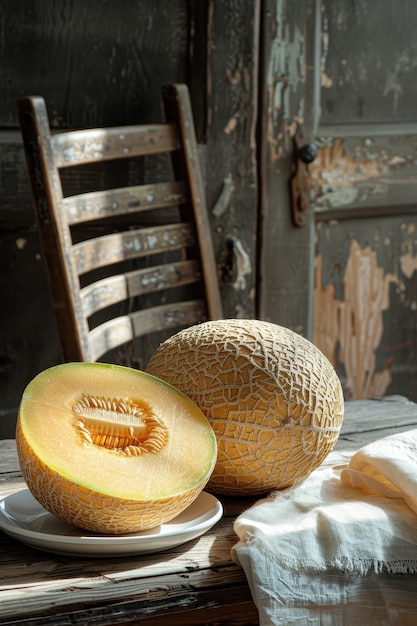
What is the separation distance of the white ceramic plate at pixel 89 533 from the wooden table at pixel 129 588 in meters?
0.01

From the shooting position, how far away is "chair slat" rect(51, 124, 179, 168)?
158 centimetres

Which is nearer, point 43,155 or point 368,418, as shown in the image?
point 368,418

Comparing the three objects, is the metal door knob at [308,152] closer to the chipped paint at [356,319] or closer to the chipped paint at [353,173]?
the chipped paint at [353,173]

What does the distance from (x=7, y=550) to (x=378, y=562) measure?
321 mm

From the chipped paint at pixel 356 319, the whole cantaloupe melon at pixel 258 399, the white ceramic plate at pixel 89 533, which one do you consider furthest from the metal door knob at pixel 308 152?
the white ceramic plate at pixel 89 533

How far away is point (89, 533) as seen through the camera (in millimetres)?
736

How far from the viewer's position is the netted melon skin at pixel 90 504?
0.70 m

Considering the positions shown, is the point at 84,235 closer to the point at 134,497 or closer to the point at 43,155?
the point at 43,155

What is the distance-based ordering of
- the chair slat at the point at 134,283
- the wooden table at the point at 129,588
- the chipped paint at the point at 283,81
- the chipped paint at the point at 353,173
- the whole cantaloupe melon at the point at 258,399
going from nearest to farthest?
the wooden table at the point at 129,588
the whole cantaloupe melon at the point at 258,399
the chair slat at the point at 134,283
the chipped paint at the point at 283,81
the chipped paint at the point at 353,173

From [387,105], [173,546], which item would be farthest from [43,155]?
[387,105]

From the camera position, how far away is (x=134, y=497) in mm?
705

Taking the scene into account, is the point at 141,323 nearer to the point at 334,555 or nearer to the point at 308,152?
the point at 308,152

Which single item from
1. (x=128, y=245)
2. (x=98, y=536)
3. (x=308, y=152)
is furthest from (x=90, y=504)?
(x=308, y=152)

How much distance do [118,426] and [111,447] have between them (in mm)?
20
